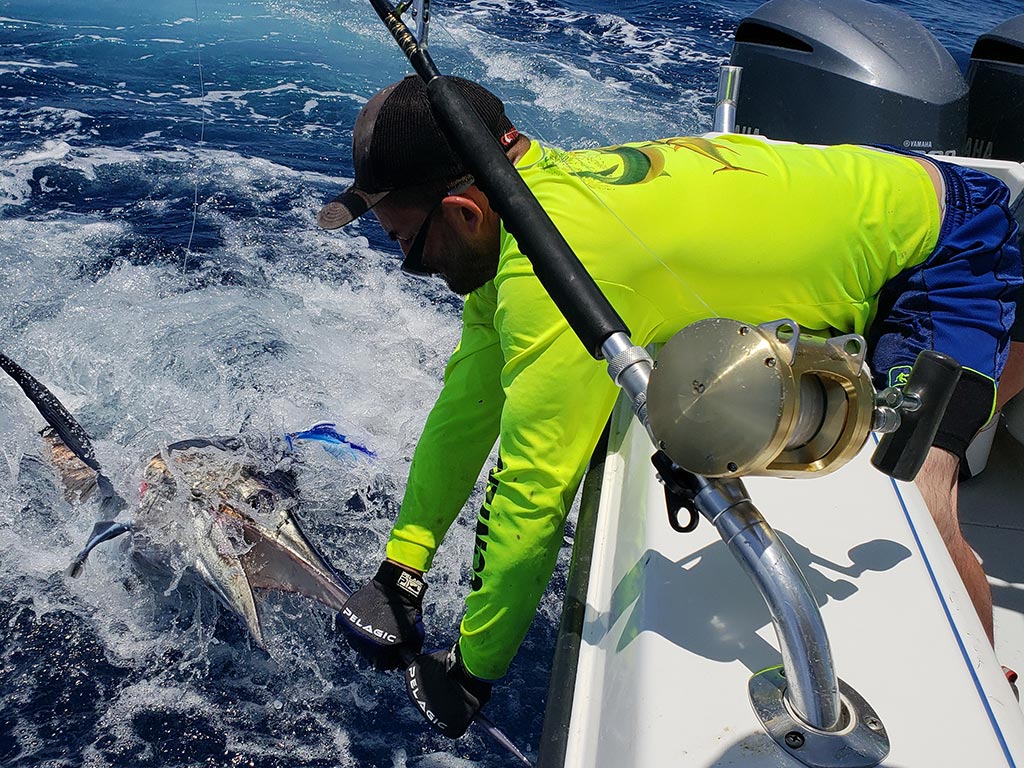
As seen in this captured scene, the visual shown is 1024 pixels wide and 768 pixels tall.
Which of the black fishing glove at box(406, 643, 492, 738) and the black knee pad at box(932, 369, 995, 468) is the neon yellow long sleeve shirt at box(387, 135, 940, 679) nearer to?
the black fishing glove at box(406, 643, 492, 738)

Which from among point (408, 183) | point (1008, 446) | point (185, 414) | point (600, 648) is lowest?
point (185, 414)

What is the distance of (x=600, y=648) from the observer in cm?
151

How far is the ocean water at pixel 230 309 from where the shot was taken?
2605 millimetres

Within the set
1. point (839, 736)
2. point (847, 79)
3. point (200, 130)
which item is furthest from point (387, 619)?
point (200, 130)

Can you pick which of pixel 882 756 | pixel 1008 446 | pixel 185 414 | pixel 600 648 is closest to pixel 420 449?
pixel 600 648

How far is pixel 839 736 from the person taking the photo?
1.12 m

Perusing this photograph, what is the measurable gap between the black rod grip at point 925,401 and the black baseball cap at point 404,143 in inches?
33.5

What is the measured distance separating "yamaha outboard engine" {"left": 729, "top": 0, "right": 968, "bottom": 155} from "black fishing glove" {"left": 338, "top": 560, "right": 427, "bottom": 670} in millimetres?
2533

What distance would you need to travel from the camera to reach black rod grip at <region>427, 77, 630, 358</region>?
1.14 metres

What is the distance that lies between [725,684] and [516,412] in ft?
1.77

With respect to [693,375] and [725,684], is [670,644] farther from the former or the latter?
[693,375]

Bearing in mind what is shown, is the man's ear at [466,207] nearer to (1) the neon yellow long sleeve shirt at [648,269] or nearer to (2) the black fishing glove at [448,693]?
(1) the neon yellow long sleeve shirt at [648,269]

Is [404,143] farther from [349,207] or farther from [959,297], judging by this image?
[959,297]

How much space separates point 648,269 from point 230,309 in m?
3.77
